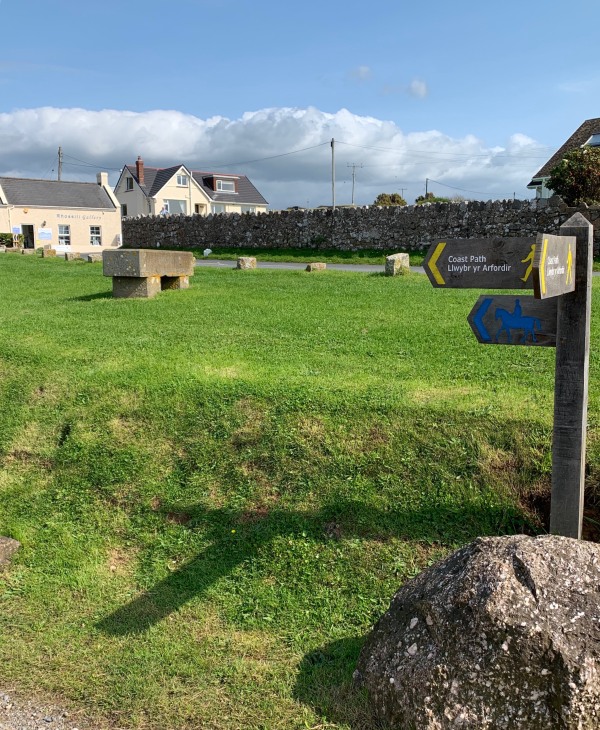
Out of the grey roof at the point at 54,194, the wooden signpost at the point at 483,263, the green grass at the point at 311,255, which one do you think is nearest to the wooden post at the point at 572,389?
the wooden signpost at the point at 483,263

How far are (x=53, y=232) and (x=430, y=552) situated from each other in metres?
49.2

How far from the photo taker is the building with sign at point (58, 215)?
155 ft

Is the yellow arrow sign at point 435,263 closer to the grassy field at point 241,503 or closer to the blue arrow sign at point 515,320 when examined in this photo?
the blue arrow sign at point 515,320

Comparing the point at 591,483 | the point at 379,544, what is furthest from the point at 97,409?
the point at 591,483

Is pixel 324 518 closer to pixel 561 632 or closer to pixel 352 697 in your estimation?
pixel 352 697

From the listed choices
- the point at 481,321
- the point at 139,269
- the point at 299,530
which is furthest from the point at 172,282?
the point at 481,321

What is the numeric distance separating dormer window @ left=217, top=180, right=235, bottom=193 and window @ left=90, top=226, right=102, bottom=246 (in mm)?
23083

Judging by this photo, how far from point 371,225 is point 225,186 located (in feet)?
164

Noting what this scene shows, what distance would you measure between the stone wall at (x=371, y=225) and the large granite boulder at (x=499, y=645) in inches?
600

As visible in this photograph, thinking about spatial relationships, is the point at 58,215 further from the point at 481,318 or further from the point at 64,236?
the point at 481,318

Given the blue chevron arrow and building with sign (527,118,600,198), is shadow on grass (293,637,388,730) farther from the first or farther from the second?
building with sign (527,118,600,198)

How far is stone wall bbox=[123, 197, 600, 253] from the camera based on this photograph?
67.4ft

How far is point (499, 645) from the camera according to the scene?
304cm

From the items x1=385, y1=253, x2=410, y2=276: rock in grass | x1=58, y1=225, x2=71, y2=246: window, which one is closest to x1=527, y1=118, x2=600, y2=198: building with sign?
x1=385, y1=253, x2=410, y2=276: rock in grass
